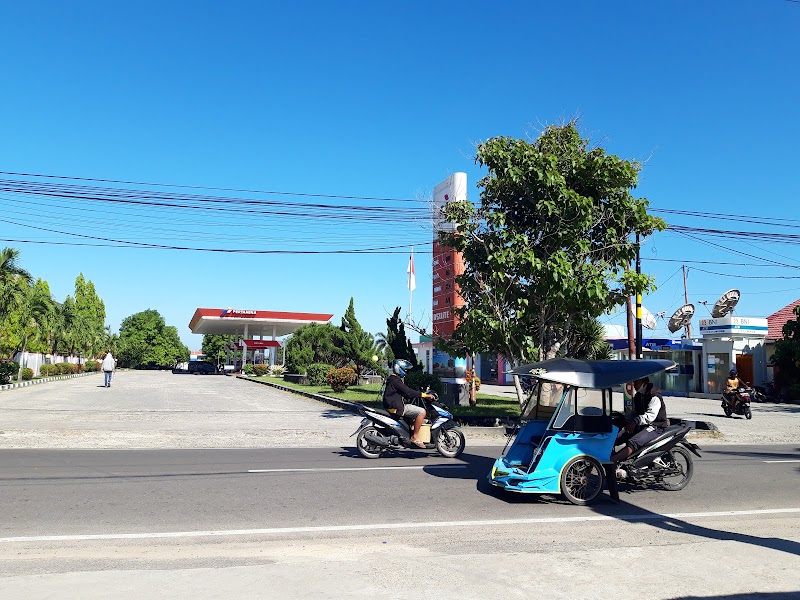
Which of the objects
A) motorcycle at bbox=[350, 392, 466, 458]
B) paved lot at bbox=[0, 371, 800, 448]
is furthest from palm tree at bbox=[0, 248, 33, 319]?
motorcycle at bbox=[350, 392, 466, 458]

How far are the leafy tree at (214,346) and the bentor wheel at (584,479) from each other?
9274 cm

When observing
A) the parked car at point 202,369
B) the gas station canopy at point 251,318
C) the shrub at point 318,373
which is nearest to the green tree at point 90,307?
the parked car at point 202,369

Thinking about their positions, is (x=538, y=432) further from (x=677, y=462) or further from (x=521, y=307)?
(x=521, y=307)

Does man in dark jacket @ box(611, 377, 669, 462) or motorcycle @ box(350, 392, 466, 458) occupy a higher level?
man in dark jacket @ box(611, 377, 669, 462)

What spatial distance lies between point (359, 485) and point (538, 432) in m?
2.57

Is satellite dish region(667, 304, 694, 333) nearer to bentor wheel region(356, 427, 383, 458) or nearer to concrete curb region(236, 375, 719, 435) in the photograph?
concrete curb region(236, 375, 719, 435)

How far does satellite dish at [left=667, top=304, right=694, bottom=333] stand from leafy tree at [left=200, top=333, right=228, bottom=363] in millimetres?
69854

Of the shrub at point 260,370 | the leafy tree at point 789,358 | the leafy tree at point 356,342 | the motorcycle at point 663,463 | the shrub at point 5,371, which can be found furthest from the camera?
the shrub at point 260,370

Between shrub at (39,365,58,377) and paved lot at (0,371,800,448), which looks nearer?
paved lot at (0,371,800,448)

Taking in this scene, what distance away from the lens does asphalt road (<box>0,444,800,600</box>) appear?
5.30m

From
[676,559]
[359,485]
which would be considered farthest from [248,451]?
[676,559]

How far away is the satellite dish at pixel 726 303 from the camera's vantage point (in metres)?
33.8

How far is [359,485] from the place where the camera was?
9.53 meters

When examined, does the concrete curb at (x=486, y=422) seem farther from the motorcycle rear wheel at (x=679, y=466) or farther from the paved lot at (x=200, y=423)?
the motorcycle rear wheel at (x=679, y=466)
